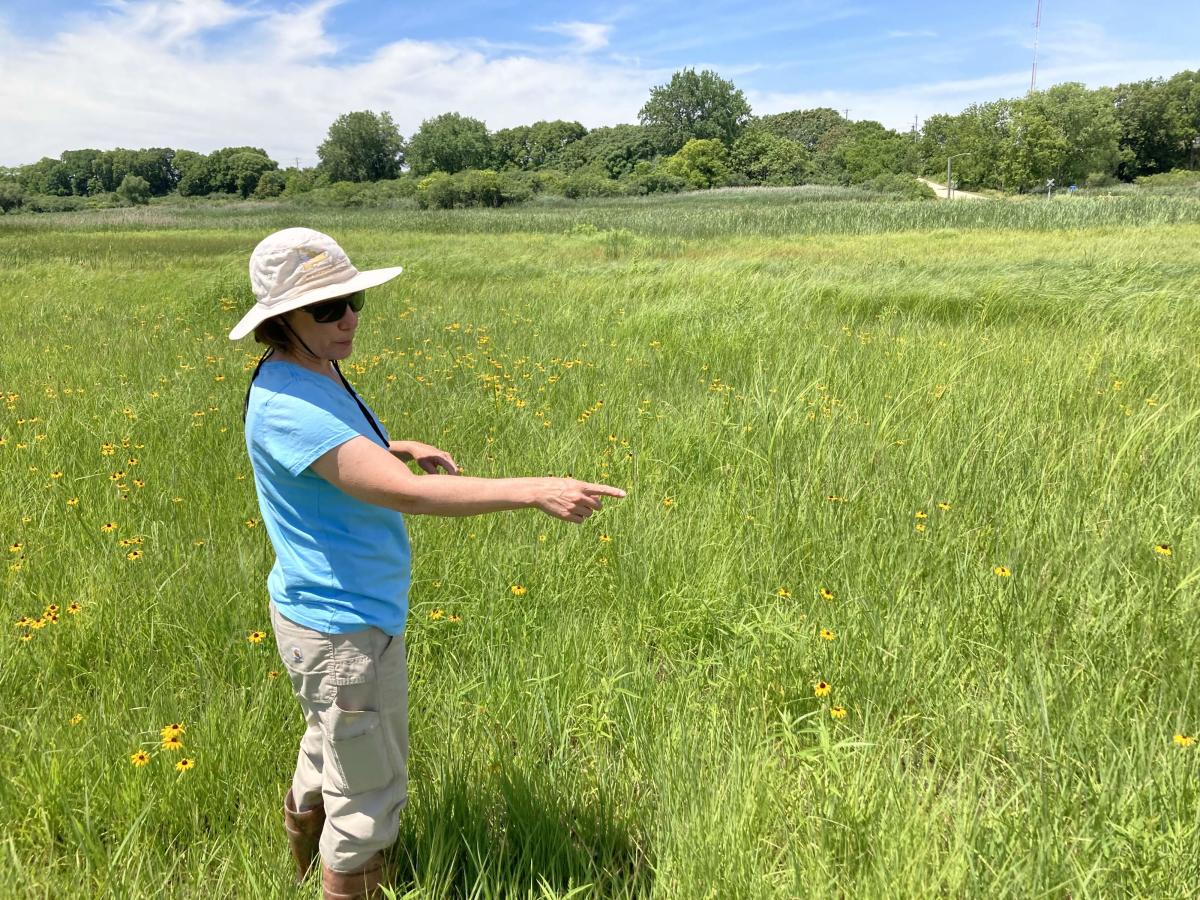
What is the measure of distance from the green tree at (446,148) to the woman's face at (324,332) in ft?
359

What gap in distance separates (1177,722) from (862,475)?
1.65 meters

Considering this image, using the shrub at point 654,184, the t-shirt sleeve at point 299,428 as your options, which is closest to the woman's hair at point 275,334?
the t-shirt sleeve at point 299,428

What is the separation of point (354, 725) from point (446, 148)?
11204 cm

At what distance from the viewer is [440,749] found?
1.83 metres

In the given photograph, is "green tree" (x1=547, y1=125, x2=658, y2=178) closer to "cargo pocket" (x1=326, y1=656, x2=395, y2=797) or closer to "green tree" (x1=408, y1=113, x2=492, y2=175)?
"green tree" (x1=408, y1=113, x2=492, y2=175)

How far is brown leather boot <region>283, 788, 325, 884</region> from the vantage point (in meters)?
1.56

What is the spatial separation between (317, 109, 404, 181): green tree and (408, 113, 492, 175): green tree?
2903mm

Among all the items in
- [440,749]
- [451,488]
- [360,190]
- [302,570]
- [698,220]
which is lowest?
[440,749]

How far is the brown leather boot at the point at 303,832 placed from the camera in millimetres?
1560

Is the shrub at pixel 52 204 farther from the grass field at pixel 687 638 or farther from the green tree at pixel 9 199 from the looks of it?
the grass field at pixel 687 638

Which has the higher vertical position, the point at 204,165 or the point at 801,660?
the point at 204,165

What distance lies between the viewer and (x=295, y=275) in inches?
51.6

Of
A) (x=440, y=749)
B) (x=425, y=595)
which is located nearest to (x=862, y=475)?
(x=425, y=595)

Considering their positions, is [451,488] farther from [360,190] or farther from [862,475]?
[360,190]
